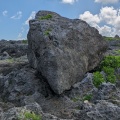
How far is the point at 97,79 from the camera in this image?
26438mm

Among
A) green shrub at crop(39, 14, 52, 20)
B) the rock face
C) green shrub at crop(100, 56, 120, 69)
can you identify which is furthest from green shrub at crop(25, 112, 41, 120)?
green shrub at crop(39, 14, 52, 20)

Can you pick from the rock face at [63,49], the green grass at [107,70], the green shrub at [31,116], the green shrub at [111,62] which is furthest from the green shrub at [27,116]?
the green shrub at [111,62]

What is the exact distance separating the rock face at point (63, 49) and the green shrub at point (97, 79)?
3.33ft

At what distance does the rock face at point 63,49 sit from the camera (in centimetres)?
2484

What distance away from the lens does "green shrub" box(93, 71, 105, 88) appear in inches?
1032

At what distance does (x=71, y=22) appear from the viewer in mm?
28188

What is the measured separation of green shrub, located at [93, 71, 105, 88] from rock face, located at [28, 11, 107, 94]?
1014 millimetres

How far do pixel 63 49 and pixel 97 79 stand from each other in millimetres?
3692

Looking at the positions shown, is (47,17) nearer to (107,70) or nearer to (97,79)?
(107,70)

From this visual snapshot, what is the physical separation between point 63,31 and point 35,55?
3018mm

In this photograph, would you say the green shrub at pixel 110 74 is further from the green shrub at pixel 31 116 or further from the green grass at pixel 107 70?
the green shrub at pixel 31 116

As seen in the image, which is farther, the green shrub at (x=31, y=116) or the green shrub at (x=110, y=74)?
the green shrub at (x=110, y=74)

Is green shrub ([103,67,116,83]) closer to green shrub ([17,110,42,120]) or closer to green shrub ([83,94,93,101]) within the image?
green shrub ([83,94,93,101])

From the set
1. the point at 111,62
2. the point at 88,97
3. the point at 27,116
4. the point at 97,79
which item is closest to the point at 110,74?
the point at 111,62
